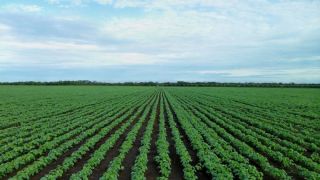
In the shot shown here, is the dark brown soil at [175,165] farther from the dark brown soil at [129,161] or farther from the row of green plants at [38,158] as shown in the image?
the row of green plants at [38,158]

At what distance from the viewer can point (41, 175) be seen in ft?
26.9

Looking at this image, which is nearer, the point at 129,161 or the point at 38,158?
the point at 129,161

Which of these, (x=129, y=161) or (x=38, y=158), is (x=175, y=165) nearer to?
(x=129, y=161)

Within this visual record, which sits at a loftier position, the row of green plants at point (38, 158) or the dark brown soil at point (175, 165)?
the row of green plants at point (38, 158)

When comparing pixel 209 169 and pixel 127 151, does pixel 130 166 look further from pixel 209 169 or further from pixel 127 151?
pixel 209 169

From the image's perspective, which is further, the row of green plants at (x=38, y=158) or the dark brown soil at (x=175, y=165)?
the dark brown soil at (x=175, y=165)

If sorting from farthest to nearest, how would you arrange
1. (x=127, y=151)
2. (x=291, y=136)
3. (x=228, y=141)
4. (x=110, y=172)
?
(x=291, y=136) < (x=228, y=141) < (x=127, y=151) < (x=110, y=172)

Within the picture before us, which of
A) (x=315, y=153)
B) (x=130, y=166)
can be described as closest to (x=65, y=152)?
(x=130, y=166)

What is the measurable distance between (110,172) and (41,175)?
6.94 feet

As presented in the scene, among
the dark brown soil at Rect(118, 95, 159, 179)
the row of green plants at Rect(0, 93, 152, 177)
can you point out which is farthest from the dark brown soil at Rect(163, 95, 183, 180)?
the row of green plants at Rect(0, 93, 152, 177)

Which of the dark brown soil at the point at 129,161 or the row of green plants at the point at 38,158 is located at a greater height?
the row of green plants at the point at 38,158

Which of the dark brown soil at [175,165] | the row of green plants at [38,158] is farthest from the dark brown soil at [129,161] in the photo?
the row of green plants at [38,158]

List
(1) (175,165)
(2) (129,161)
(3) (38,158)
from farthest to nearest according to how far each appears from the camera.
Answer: (3) (38,158), (2) (129,161), (1) (175,165)

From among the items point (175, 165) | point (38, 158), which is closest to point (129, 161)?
point (175, 165)
